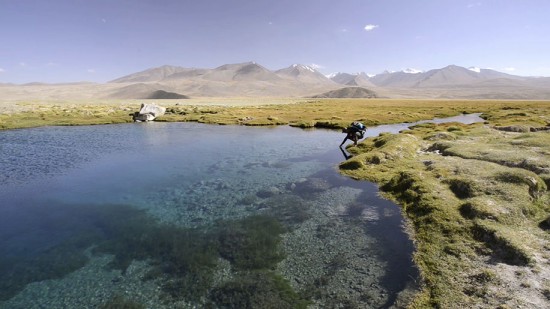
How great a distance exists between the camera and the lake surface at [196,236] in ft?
44.2

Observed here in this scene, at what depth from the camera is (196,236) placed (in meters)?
18.3

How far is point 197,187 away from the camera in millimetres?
27328

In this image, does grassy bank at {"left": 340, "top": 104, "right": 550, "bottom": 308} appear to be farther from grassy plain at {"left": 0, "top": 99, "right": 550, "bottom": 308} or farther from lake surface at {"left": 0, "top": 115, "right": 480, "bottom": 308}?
lake surface at {"left": 0, "top": 115, "right": 480, "bottom": 308}

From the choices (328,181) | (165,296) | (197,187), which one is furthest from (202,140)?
(165,296)

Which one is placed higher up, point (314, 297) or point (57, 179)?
point (57, 179)

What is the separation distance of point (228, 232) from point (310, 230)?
5.13 metres

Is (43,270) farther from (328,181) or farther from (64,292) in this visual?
(328,181)

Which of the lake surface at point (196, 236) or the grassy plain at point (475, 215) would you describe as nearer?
the grassy plain at point (475, 215)

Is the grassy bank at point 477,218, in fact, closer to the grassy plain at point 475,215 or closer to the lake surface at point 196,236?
the grassy plain at point 475,215

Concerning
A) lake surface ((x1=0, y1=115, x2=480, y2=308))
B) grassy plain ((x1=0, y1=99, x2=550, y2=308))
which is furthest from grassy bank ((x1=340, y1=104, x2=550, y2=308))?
lake surface ((x1=0, y1=115, x2=480, y2=308))

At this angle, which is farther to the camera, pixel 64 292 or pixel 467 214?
pixel 467 214

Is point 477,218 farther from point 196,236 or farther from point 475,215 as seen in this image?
point 196,236

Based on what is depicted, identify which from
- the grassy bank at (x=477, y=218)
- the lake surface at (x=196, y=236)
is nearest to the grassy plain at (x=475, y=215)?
the grassy bank at (x=477, y=218)

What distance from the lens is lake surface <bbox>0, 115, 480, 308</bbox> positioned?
530 inches
